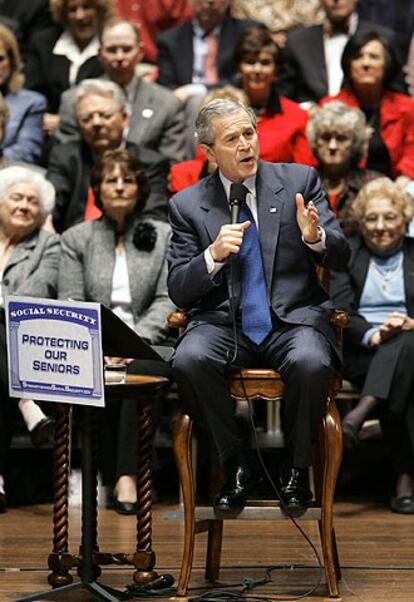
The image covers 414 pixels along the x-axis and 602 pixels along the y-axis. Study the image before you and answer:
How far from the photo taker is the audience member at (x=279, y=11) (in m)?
7.52

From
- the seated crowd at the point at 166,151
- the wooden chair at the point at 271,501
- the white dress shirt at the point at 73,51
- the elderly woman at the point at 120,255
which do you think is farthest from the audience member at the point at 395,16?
the wooden chair at the point at 271,501

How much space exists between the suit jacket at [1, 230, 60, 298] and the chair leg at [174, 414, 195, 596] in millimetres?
1699

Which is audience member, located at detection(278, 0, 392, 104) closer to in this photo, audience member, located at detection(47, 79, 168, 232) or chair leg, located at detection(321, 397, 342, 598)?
audience member, located at detection(47, 79, 168, 232)

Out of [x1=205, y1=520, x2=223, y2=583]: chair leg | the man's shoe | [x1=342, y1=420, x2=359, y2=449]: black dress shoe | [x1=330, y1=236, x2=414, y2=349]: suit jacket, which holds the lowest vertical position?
the man's shoe

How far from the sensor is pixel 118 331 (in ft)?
11.3

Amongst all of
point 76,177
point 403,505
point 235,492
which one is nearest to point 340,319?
point 235,492

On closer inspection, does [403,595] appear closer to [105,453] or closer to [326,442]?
[326,442]

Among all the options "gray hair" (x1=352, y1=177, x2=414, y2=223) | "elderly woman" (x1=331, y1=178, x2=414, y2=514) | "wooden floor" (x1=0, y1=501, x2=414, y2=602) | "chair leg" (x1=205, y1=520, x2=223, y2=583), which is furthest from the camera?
"gray hair" (x1=352, y1=177, x2=414, y2=223)

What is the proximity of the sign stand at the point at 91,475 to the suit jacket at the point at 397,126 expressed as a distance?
108 inches

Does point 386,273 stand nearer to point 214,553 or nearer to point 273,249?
point 273,249

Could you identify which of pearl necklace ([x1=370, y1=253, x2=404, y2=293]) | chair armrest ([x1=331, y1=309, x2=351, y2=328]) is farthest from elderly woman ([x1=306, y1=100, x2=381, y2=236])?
chair armrest ([x1=331, y1=309, x2=351, y2=328])

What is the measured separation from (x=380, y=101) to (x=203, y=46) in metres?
1.13

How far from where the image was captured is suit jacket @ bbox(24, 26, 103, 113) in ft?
21.4

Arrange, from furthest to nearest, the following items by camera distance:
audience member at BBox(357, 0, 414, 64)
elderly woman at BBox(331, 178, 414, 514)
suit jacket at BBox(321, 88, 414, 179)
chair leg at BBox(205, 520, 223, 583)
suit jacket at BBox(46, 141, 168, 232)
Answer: audience member at BBox(357, 0, 414, 64)
suit jacket at BBox(321, 88, 414, 179)
suit jacket at BBox(46, 141, 168, 232)
elderly woman at BBox(331, 178, 414, 514)
chair leg at BBox(205, 520, 223, 583)
